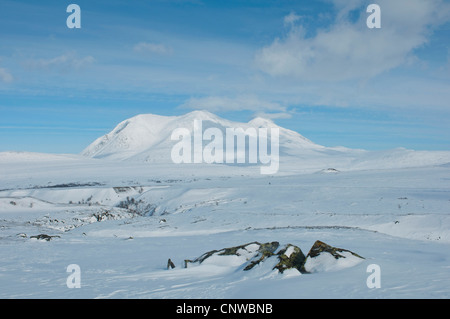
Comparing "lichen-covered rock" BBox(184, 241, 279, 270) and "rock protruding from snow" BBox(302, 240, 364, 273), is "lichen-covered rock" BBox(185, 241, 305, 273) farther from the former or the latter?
"rock protruding from snow" BBox(302, 240, 364, 273)

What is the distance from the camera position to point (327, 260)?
9.62m

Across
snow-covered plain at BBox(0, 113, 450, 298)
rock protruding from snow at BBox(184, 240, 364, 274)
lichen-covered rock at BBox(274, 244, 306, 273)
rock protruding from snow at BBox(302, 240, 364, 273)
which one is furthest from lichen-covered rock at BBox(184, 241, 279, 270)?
rock protruding from snow at BBox(302, 240, 364, 273)

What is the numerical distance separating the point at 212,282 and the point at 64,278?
15.3 ft

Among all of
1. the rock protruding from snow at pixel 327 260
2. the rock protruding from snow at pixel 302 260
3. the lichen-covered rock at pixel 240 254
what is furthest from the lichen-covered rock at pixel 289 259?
the lichen-covered rock at pixel 240 254

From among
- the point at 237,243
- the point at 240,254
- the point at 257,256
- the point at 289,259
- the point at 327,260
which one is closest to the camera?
the point at 327,260

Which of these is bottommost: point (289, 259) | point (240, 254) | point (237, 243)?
point (237, 243)

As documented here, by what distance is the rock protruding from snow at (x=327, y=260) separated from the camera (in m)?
9.46

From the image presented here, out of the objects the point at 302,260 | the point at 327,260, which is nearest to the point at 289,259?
the point at 302,260

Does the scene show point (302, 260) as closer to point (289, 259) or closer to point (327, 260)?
point (289, 259)

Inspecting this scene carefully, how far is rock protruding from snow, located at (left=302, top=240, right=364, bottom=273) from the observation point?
9.46 meters

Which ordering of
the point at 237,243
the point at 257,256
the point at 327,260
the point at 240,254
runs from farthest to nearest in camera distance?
the point at 237,243 < the point at 240,254 < the point at 257,256 < the point at 327,260

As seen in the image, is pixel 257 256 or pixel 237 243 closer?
pixel 257 256

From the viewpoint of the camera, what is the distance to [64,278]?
10742 mm
